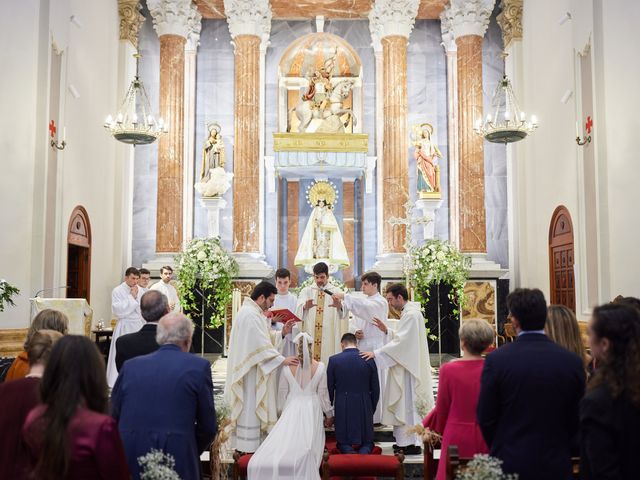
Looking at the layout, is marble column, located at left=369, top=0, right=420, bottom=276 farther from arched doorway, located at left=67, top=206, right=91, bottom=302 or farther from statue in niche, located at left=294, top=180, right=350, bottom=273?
arched doorway, located at left=67, top=206, right=91, bottom=302

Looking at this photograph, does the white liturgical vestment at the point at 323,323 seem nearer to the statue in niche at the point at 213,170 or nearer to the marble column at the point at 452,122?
the statue in niche at the point at 213,170

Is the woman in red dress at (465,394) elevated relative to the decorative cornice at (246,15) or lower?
lower

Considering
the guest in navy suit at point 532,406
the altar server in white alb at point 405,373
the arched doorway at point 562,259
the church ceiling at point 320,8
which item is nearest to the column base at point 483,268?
the arched doorway at point 562,259

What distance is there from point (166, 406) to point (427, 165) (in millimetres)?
11524

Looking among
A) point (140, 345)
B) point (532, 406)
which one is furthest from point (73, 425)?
point (532, 406)

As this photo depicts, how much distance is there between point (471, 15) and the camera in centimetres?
1482

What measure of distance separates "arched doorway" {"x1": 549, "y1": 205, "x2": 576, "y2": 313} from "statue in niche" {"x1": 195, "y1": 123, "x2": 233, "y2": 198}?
6.86 metres

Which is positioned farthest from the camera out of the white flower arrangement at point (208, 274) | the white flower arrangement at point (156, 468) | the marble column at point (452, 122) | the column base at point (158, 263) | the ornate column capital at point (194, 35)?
the ornate column capital at point (194, 35)

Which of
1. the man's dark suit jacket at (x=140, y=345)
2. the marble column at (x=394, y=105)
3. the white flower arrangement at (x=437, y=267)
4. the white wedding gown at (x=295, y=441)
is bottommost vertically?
the white wedding gown at (x=295, y=441)

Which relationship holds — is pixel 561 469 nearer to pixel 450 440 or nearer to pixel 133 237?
pixel 450 440

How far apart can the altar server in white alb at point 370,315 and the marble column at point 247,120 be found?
7.48 metres

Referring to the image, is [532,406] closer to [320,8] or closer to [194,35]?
[320,8]

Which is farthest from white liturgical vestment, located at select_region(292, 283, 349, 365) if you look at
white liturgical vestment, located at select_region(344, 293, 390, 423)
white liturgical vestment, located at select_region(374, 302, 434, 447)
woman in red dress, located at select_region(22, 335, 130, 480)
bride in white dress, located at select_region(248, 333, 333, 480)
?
woman in red dress, located at select_region(22, 335, 130, 480)

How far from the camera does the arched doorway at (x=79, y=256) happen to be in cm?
1210
